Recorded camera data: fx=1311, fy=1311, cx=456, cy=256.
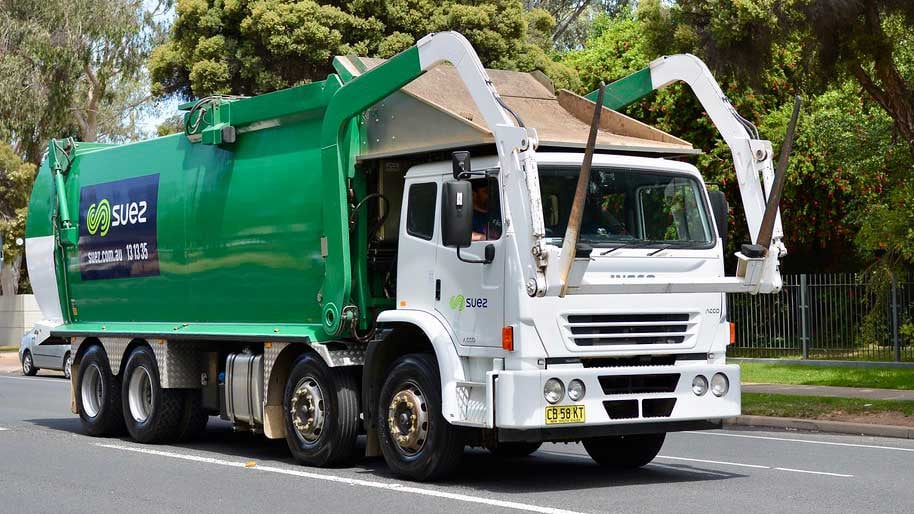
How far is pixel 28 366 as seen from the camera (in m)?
30.9

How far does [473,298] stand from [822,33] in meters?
9.96

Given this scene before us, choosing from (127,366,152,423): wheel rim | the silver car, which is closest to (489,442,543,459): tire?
(127,366,152,423): wheel rim

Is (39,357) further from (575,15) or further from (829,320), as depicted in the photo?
(575,15)

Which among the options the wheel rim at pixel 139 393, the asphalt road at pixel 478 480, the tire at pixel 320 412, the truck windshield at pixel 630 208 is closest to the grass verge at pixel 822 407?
the asphalt road at pixel 478 480

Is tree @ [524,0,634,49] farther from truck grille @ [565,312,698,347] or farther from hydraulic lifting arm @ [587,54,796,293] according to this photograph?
truck grille @ [565,312,698,347]

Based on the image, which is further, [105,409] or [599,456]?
[105,409]

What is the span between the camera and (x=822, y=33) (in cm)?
1831

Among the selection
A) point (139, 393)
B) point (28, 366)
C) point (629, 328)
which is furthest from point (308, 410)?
point (28, 366)

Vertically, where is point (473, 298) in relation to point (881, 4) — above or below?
below

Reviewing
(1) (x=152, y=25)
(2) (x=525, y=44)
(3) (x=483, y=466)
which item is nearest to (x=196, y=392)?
(3) (x=483, y=466)

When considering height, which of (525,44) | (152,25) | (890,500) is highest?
(152,25)

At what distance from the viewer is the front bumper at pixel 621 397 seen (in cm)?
988

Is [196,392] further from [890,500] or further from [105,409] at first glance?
[890,500]

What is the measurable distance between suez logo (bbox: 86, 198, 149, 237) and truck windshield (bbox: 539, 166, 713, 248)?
6.34 m
